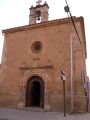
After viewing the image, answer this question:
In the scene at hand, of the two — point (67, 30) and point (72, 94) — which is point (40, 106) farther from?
point (67, 30)

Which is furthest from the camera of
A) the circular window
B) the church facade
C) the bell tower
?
the bell tower

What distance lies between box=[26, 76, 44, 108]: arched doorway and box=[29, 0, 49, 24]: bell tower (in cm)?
516

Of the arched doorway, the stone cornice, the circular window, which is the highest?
the stone cornice

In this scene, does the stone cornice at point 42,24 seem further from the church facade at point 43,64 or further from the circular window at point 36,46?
the circular window at point 36,46

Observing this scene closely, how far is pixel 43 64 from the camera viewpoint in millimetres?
14391

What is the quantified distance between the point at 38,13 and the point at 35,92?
690 centimetres

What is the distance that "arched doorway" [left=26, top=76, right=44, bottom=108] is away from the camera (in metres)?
14.4

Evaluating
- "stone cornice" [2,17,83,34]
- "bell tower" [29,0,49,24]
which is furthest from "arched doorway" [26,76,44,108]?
"bell tower" [29,0,49,24]

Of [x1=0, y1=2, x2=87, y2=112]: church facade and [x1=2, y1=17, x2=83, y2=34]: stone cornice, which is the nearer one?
[x1=0, y1=2, x2=87, y2=112]: church facade

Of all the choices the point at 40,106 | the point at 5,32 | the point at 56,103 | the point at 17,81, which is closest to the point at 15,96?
the point at 17,81

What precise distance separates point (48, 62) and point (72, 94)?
3.00 m

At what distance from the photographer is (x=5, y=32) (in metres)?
17.0

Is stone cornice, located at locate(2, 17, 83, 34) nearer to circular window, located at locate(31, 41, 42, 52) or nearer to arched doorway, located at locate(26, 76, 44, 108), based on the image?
circular window, located at locate(31, 41, 42, 52)

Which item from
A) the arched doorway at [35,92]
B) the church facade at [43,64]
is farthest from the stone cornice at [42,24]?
the arched doorway at [35,92]
